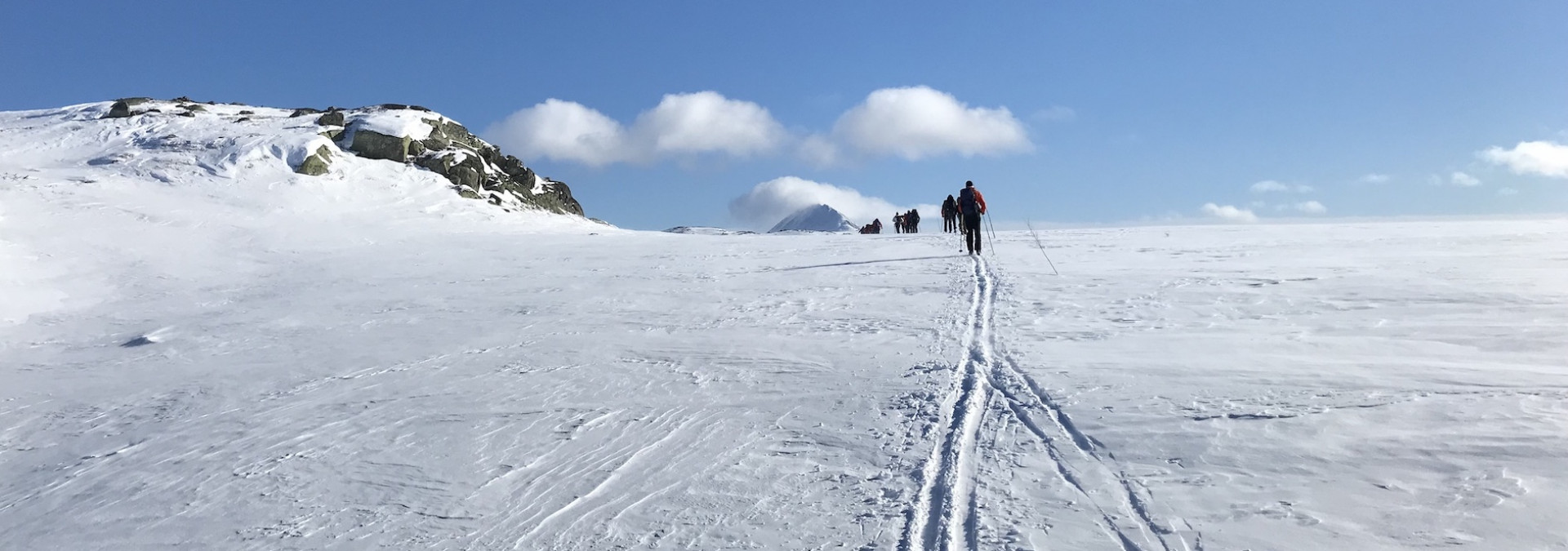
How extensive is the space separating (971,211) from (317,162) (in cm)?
2490

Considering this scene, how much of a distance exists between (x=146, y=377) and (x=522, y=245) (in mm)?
13395

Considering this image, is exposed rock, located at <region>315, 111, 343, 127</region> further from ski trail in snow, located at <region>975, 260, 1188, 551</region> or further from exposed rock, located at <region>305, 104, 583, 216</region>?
ski trail in snow, located at <region>975, 260, 1188, 551</region>

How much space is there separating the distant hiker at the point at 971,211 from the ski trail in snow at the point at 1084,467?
9678 millimetres

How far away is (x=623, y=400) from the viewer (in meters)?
8.24

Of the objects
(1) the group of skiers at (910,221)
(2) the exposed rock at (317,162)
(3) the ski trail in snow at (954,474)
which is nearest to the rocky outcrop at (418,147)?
(2) the exposed rock at (317,162)

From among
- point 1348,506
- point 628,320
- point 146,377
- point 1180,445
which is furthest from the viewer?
point 628,320

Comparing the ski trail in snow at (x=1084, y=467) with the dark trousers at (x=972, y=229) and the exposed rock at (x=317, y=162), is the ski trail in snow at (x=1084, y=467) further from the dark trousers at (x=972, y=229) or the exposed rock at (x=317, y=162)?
the exposed rock at (x=317, y=162)

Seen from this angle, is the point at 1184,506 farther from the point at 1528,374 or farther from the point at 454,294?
the point at 454,294

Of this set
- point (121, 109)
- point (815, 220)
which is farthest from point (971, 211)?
point (815, 220)

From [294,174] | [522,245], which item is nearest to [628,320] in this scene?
[522,245]

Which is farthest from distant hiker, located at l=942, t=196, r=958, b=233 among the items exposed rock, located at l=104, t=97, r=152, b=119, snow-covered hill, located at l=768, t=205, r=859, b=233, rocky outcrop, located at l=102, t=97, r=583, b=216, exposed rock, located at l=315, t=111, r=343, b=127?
snow-covered hill, located at l=768, t=205, r=859, b=233

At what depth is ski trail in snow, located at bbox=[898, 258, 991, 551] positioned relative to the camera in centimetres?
520

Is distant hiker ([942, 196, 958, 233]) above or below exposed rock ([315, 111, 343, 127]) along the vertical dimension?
below

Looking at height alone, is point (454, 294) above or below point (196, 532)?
above
